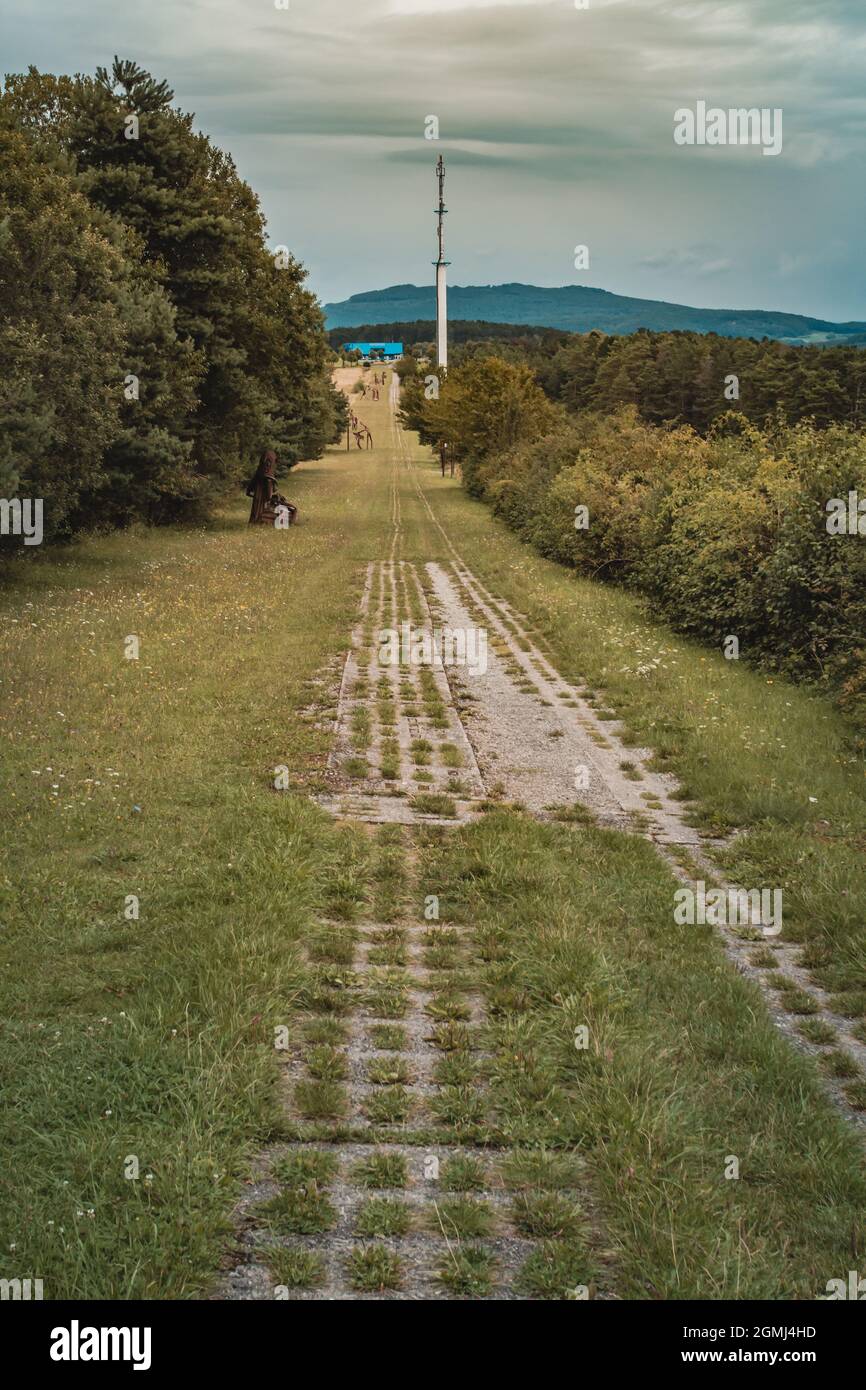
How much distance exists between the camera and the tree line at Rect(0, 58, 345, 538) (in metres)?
20.5

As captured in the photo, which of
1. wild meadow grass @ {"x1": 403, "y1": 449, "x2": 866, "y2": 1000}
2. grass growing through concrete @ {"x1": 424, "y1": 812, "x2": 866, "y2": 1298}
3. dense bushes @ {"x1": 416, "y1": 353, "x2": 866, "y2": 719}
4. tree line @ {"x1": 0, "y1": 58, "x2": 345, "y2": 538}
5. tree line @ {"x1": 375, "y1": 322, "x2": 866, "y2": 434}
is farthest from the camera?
tree line @ {"x1": 375, "y1": 322, "x2": 866, "y2": 434}

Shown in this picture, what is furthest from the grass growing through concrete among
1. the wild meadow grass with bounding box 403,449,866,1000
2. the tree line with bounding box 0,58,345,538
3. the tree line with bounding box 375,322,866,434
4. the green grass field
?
the tree line with bounding box 375,322,866,434

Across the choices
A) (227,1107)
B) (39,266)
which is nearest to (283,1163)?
(227,1107)

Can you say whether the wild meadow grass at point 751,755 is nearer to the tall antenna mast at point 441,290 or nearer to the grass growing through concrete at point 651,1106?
the grass growing through concrete at point 651,1106

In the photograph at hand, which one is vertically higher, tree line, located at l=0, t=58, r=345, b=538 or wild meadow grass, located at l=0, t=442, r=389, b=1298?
tree line, located at l=0, t=58, r=345, b=538

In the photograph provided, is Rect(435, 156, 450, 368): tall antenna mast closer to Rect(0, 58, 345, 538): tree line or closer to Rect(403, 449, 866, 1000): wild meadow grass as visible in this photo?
Rect(0, 58, 345, 538): tree line

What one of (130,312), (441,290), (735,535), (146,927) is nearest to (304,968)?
(146,927)

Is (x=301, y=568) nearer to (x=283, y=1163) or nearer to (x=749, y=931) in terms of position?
(x=749, y=931)

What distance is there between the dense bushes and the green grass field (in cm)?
174

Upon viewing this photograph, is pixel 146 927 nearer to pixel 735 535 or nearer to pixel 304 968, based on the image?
pixel 304 968

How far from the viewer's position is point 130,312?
82.4 feet

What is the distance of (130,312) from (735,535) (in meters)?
14.8

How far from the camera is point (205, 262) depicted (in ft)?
110

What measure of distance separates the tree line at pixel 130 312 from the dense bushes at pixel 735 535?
10684 mm
